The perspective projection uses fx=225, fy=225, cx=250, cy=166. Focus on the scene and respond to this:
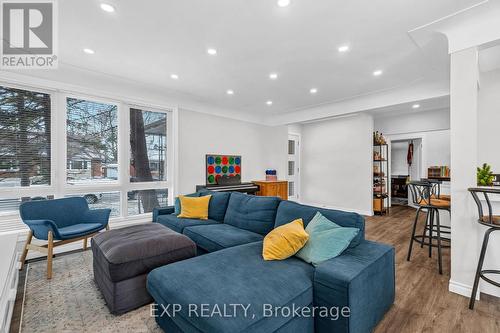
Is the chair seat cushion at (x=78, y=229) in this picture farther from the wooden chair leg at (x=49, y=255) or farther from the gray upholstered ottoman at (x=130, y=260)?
the gray upholstered ottoman at (x=130, y=260)

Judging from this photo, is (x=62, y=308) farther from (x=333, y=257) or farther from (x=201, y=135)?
(x=201, y=135)

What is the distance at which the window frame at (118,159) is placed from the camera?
340cm

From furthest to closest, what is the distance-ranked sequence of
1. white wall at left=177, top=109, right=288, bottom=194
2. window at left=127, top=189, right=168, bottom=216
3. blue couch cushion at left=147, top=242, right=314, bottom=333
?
1. white wall at left=177, top=109, right=288, bottom=194
2. window at left=127, top=189, right=168, bottom=216
3. blue couch cushion at left=147, top=242, right=314, bottom=333

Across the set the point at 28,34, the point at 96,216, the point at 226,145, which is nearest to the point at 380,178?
the point at 226,145

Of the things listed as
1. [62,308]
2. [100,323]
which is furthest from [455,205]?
[62,308]

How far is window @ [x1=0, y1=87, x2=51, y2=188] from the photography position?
10.4ft

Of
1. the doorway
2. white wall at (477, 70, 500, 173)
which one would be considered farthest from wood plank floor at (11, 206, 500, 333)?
the doorway

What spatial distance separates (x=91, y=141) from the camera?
12.9 ft

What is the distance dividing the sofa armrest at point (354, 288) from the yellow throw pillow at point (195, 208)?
221 centimetres

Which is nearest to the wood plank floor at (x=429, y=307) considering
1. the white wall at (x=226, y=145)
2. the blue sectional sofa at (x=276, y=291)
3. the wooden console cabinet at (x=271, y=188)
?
the blue sectional sofa at (x=276, y=291)

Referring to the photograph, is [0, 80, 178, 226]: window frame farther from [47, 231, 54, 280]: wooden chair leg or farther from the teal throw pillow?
the teal throw pillow

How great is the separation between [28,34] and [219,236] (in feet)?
10.5

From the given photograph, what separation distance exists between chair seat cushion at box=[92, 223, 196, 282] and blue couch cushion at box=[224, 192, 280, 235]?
0.77 meters

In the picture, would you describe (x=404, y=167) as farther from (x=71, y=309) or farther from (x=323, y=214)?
(x=71, y=309)
